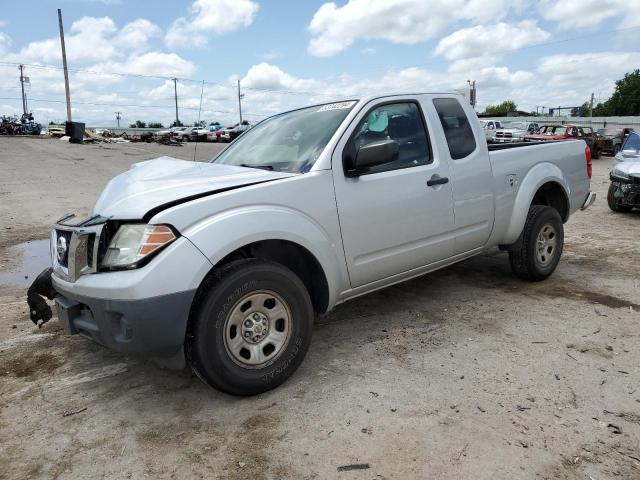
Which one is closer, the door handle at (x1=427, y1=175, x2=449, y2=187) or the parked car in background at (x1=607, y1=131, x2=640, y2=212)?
the door handle at (x1=427, y1=175, x2=449, y2=187)

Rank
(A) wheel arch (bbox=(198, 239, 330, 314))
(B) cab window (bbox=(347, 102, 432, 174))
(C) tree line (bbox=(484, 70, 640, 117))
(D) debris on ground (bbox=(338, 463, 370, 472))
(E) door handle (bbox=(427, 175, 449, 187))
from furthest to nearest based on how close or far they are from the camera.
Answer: (C) tree line (bbox=(484, 70, 640, 117)), (E) door handle (bbox=(427, 175, 449, 187)), (B) cab window (bbox=(347, 102, 432, 174)), (A) wheel arch (bbox=(198, 239, 330, 314)), (D) debris on ground (bbox=(338, 463, 370, 472))

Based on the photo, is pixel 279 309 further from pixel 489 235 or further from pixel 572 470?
pixel 489 235

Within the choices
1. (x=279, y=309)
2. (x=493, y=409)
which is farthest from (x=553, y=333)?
(x=279, y=309)

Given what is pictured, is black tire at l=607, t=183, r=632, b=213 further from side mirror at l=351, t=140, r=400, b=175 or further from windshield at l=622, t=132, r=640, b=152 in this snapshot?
side mirror at l=351, t=140, r=400, b=175

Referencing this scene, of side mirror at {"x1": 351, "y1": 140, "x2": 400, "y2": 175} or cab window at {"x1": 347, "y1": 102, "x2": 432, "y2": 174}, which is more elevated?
cab window at {"x1": 347, "y1": 102, "x2": 432, "y2": 174}

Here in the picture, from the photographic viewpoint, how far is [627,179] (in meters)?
8.88

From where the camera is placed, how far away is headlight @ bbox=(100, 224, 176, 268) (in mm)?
2656

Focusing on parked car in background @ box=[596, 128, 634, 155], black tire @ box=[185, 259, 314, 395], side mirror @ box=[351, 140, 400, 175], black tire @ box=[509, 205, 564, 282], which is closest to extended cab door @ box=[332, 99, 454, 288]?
side mirror @ box=[351, 140, 400, 175]

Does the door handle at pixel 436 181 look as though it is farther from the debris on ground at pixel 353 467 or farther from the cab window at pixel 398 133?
the debris on ground at pixel 353 467

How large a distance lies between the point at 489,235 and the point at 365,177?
1.60 m

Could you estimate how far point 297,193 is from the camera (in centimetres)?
317

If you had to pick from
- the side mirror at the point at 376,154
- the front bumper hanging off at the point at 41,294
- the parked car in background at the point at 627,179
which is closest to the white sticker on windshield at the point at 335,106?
the side mirror at the point at 376,154

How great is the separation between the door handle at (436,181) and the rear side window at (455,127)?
280mm

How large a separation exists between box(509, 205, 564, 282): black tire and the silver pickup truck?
0.51 feet
